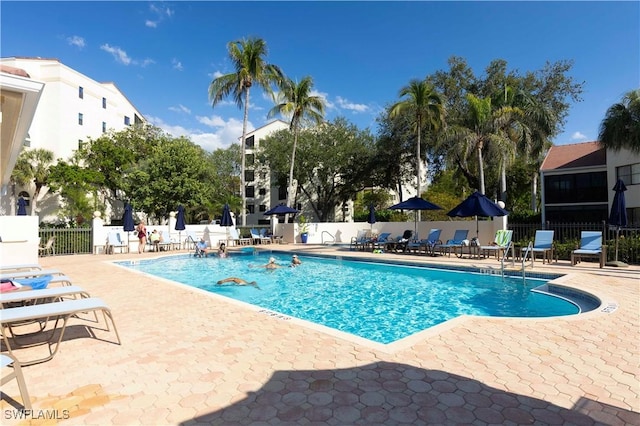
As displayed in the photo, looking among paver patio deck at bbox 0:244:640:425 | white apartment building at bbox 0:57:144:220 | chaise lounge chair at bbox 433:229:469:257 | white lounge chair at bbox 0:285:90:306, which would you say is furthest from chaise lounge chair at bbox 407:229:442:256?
white apartment building at bbox 0:57:144:220

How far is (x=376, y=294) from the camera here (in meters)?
9.02

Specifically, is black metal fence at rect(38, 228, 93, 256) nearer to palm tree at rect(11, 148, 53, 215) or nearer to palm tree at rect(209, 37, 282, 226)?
palm tree at rect(209, 37, 282, 226)

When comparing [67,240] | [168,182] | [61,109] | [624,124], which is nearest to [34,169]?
[61,109]

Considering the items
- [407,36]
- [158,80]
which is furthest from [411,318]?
[158,80]

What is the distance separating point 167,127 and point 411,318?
120 feet

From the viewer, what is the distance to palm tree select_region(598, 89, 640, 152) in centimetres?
1712

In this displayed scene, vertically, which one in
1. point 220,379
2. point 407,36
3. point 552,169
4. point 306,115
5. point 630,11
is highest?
point 407,36

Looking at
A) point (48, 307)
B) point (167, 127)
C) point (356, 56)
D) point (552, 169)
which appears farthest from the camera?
point (167, 127)

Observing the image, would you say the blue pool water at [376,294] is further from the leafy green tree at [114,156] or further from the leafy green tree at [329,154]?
the leafy green tree at [329,154]

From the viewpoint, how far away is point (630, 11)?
35.8 feet

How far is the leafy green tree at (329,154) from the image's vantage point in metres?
34.8

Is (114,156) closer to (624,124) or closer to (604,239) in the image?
(604,239)

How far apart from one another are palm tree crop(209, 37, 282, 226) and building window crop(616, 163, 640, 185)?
2321cm

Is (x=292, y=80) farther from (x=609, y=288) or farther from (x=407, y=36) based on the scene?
(x=609, y=288)
